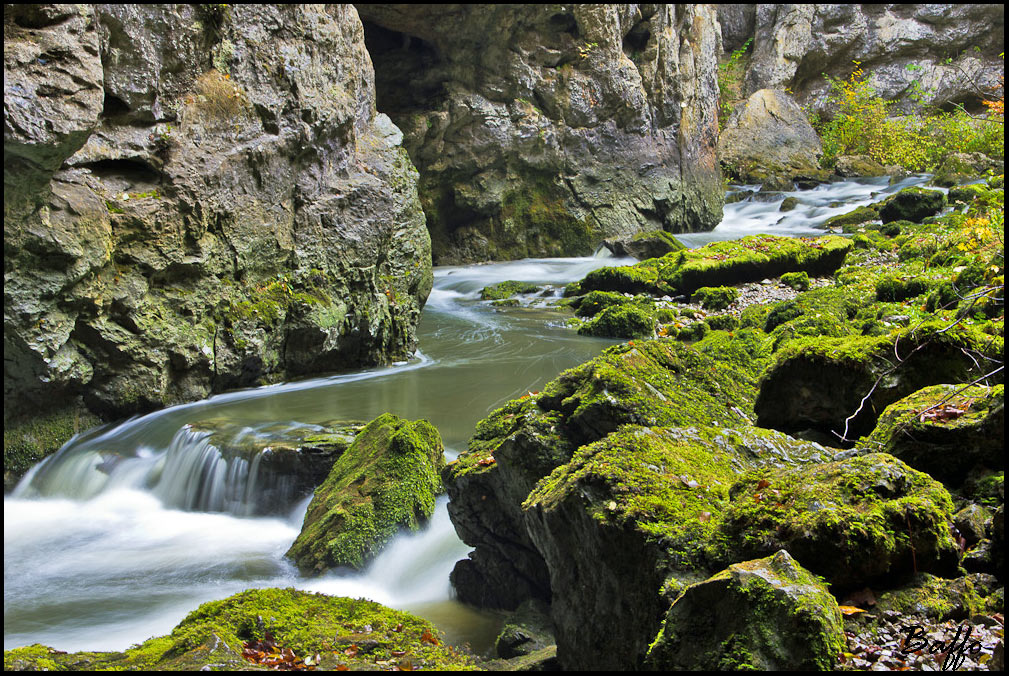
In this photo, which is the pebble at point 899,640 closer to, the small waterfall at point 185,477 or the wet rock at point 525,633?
the wet rock at point 525,633

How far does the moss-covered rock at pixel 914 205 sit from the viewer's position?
19.1m

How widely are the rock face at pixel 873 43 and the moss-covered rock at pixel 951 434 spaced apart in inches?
1334

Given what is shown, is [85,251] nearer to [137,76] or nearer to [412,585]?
[137,76]

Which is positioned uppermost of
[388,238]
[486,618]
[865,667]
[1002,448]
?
[388,238]

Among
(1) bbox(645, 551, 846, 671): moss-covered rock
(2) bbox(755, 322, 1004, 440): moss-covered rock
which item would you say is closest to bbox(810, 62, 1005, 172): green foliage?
(2) bbox(755, 322, 1004, 440): moss-covered rock

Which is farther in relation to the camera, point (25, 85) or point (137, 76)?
point (137, 76)

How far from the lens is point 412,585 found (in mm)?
5211

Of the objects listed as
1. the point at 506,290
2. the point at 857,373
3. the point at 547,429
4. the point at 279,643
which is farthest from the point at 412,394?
the point at 506,290

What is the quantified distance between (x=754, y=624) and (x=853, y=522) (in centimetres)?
61

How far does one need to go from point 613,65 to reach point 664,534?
20.3 meters

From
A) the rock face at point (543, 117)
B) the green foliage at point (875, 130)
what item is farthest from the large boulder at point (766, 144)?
the rock face at point (543, 117)

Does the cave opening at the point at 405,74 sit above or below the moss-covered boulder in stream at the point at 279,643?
above

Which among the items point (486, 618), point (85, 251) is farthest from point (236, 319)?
point (486, 618)

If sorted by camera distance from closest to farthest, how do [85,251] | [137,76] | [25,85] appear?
[25,85] → [85,251] → [137,76]
